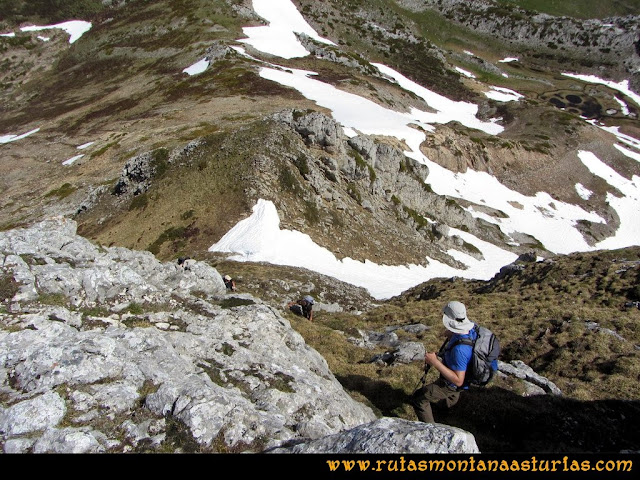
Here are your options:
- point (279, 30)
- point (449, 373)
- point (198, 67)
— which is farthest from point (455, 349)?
point (279, 30)

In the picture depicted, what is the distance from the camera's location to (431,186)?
70.4 m

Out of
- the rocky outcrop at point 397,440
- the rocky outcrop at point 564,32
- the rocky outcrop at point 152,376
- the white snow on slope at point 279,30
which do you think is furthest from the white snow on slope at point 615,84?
the rocky outcrop at point 397,440

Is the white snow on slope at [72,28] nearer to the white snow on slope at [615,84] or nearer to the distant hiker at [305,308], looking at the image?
the distant hiker at [305,308]

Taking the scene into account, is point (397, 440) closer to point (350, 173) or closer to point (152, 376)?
point (152, 376)

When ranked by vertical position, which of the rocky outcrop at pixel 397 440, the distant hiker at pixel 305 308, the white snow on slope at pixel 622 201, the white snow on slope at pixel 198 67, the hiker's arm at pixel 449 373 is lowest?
the white snow on slope at pixel 622 201

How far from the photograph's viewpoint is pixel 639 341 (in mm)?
16344

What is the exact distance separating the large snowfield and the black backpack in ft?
81.7

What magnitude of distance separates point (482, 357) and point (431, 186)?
65638mm

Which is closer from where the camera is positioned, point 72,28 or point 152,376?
point 152,376

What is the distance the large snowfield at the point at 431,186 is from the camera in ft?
114

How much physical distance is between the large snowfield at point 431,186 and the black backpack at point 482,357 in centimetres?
2491

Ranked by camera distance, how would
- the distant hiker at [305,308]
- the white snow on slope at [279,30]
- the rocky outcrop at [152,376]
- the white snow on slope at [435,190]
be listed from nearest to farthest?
1. the rocky outcrop at [152,376]
2. the distant hiker at [305,308]
3. the white snow on slope at [435,190]
4. the white snow on slope at [279,30]

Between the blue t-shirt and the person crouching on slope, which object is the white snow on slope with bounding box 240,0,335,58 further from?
the blue t-shirt
